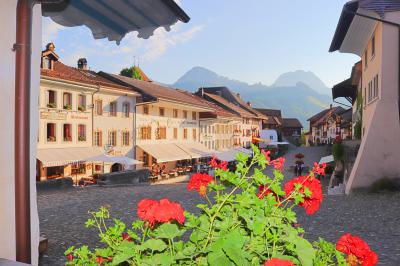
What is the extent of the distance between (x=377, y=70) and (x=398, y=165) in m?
3.97

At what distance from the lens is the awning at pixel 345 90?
28.1 metres

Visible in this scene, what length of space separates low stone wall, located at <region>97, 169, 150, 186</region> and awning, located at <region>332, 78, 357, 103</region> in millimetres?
14827

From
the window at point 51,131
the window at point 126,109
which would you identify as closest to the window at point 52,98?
the window at point 51,131

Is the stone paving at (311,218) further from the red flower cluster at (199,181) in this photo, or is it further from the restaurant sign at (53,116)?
the restaurant sign at (53,116)

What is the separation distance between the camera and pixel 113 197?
13773 mm

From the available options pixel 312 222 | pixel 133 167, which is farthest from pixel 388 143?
pixel 133 167

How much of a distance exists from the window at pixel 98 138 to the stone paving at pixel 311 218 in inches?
538

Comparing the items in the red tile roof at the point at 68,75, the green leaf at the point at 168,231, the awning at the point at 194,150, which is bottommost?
the awning at the point at 194,150

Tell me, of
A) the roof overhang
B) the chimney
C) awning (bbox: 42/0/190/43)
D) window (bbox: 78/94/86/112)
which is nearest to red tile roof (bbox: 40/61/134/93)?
window (bbox: 78/94/86/112)

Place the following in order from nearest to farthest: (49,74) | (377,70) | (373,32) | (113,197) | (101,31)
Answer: (101,31)
(113,197)
(377,70)
(373,32)
(49,74)

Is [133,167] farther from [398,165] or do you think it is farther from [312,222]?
[312,222]

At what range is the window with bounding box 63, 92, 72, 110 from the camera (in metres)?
25.7

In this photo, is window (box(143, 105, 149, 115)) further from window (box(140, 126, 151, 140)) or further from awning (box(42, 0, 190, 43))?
awning (box(42, 0, 190, 43))
